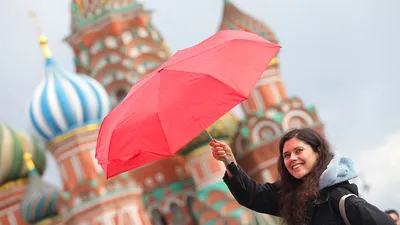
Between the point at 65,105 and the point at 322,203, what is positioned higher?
the point at 65,105

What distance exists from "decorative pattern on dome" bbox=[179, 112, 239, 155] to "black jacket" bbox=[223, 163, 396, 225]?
1461cm

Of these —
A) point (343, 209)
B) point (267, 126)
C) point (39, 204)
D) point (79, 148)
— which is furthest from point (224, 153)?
point (39, 204)

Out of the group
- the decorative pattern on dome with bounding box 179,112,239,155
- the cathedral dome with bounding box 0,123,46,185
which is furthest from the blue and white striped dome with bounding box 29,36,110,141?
the cathedral dome with bounding box 0,123,46,185

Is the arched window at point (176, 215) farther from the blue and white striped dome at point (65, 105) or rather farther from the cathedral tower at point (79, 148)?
the blue and white striped dome at point (65, 105)

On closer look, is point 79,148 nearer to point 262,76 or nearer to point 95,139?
point 95,139

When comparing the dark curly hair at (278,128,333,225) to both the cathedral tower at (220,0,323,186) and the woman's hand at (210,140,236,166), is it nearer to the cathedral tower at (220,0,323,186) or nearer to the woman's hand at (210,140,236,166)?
the woman's hand at (210,140,236,166)

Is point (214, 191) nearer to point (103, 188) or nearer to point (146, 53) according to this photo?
point (103, 188)

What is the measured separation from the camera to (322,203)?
2.60 metres

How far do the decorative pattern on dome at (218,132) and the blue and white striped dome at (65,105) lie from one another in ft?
7.11

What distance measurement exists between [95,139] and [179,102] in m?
14.6

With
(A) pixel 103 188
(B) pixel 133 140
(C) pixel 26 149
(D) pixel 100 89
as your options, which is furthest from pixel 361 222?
(C) pixel 26 149

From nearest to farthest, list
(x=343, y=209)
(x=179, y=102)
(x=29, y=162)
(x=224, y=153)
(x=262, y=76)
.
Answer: (x=343, y=209), (x=224, y=153), (x=179, y=102), (x=262, y=76), (x=29, y=162)

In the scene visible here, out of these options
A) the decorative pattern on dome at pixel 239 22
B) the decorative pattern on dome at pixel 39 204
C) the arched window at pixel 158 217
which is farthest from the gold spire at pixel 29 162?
the decorative pattern on dome at pixel 239 22

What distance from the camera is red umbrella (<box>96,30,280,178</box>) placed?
3.20 m
